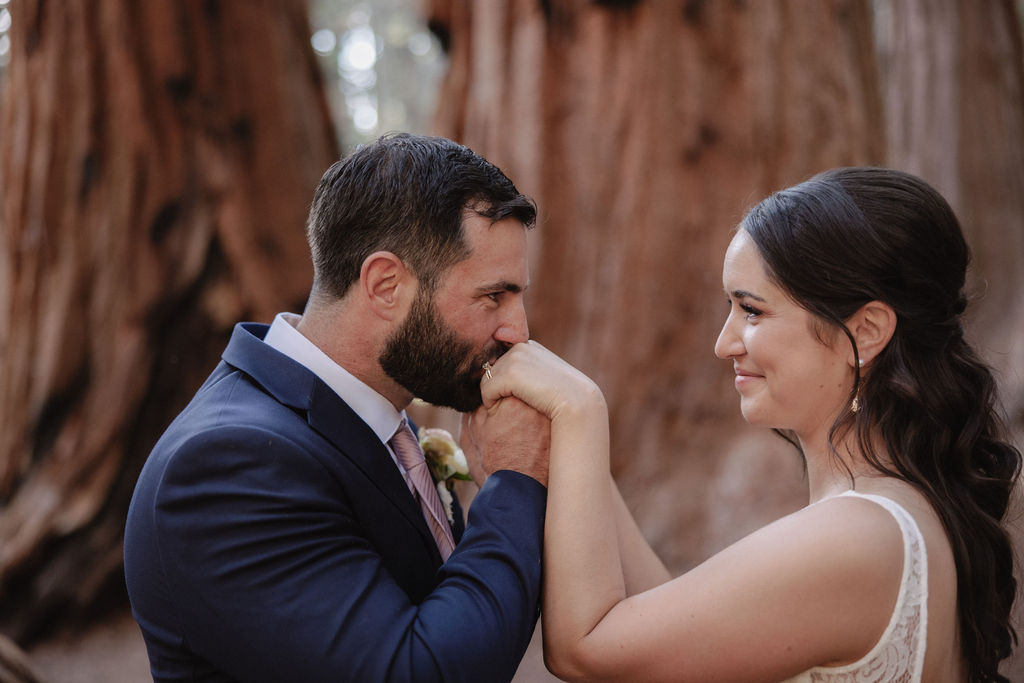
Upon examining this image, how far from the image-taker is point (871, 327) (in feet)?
7.39

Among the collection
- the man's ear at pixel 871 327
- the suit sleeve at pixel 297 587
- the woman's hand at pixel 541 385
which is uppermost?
the man's ear at pixel 871 327

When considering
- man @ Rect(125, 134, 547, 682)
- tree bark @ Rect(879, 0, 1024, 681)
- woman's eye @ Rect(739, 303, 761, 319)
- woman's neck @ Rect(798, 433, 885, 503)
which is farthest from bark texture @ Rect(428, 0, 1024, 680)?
man @ Rect(125, 134, 547, 682)

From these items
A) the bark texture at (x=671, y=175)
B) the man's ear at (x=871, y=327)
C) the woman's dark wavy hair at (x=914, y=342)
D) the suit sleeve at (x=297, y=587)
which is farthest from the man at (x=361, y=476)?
the bark texture at (x=671, y=175)

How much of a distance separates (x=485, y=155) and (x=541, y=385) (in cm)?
391

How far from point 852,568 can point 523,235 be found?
3.88 feet

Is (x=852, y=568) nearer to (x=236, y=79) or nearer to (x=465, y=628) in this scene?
(x=465, y=628)

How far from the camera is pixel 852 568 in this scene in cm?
201

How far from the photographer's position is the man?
5.81 feet

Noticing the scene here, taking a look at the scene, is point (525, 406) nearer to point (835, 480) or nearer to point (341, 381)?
point (341, 381)

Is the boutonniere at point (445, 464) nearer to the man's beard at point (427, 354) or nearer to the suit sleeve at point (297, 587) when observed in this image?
A: the man's beard at point (427, 354)

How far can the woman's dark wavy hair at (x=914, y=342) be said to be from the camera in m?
2.21

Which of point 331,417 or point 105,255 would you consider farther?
point 105,255

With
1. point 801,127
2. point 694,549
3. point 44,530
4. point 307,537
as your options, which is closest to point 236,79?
point 44,530

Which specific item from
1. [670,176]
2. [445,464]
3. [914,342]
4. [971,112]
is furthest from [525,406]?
[971,112]
